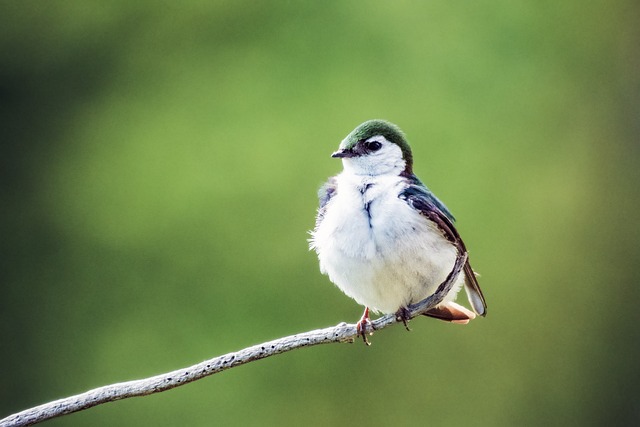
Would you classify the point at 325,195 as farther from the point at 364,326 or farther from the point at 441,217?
the point at 364,326

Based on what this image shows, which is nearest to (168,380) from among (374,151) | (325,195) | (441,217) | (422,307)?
(422,307)

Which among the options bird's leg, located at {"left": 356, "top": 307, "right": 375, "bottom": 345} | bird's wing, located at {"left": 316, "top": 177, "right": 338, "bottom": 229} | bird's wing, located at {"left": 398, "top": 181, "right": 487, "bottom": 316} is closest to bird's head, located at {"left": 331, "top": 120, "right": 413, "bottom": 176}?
bird's wing, located at {"left": 316, "top": 177, "right": 338, "bottom": 229}

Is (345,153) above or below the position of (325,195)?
above

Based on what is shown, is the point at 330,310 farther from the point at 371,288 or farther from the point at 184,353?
the point at 371,288

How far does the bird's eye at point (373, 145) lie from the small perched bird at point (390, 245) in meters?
0.18

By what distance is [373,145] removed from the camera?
3.73m

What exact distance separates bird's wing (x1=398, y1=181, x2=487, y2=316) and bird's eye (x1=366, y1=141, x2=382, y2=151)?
0.30m

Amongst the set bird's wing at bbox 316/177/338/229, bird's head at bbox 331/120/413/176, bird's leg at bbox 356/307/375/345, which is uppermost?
bird's head at bbox 331/120/413/176

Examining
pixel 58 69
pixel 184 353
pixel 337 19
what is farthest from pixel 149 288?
pixel 337 19

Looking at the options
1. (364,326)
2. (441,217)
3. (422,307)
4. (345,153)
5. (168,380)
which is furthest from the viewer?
(345,153)

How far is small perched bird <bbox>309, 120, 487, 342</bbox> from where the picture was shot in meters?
3.34

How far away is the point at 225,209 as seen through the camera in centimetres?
830

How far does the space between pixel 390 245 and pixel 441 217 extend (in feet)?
0.76

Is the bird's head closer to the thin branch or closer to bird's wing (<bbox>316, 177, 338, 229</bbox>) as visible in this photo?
bird's wing (<bbox>316, 177, 338, 229</bbox>)
